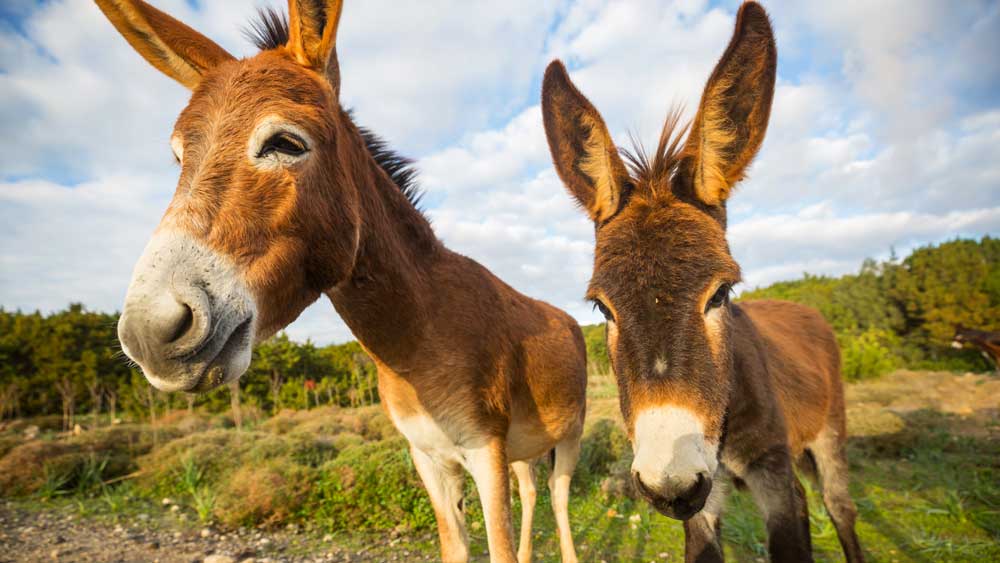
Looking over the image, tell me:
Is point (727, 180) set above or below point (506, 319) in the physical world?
above

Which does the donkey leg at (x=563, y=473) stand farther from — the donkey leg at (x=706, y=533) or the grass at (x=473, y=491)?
the donkey leg at (x=706, y=533)

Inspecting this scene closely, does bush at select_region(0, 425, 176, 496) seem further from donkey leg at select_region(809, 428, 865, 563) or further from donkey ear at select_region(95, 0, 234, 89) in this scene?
donkey leg at select_region(809, 428, 865, 563)

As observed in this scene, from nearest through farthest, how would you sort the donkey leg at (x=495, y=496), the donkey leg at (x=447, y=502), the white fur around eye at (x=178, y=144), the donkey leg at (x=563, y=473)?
the white fur around eye at (x=178, y=144) → the donkey leg at (x=495, y=496) → the donkey leg at (x=447, y=502) → the donkey leg at (x=563, y=473)

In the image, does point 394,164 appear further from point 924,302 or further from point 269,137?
point 924,302

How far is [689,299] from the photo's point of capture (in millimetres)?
1651

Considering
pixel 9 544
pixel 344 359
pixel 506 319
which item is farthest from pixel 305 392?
pixel 506 319

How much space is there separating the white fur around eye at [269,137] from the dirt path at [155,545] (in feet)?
15.5

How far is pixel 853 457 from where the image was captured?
7691mm

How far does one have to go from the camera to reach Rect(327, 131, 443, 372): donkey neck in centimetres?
226

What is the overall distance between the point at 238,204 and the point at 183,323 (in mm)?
468

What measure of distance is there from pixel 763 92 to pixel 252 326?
2387mm

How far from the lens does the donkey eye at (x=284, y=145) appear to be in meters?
1.66

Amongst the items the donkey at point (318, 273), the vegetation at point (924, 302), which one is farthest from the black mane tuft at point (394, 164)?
the vegetation at point (924, 302)

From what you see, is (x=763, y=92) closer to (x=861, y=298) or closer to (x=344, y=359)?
(x=344, y=359)
